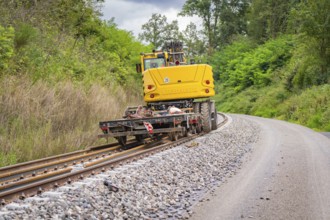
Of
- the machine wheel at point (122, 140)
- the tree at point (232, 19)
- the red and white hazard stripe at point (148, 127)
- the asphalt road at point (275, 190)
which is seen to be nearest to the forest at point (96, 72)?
the machine wheel at point (122, 140)

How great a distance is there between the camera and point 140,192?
678 centimetres

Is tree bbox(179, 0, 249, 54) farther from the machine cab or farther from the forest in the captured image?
the machine cab

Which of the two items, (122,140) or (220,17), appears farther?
(220,17)

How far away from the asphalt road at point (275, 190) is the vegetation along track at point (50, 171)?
2.37 meters

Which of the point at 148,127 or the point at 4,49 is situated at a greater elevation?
the point at 4,49

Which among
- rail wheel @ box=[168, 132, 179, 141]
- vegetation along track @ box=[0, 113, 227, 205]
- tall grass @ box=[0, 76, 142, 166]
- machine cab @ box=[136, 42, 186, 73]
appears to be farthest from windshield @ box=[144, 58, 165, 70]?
vegetation along track @ box=[0, 113, 227, 205]

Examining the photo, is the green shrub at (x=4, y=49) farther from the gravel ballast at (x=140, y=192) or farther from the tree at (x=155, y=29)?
the tree at (x=155, y=29)

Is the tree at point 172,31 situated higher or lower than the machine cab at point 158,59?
higher

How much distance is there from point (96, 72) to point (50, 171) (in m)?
11.9

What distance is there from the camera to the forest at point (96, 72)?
11.4 m

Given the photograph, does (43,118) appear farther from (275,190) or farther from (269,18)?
(269,18)

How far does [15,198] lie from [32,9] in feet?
44.6

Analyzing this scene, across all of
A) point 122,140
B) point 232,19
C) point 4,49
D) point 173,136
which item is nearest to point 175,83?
point 173,136

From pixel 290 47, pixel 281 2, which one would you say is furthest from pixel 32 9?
pixel 281 2
